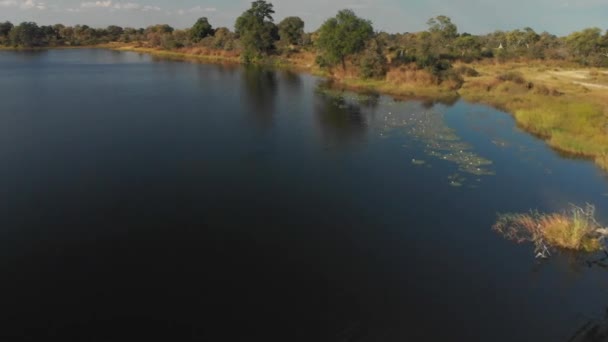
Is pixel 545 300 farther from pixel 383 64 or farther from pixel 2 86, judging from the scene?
pixel 2 86

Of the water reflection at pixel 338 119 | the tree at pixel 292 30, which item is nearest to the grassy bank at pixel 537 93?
the water reflection at pixel 338 119

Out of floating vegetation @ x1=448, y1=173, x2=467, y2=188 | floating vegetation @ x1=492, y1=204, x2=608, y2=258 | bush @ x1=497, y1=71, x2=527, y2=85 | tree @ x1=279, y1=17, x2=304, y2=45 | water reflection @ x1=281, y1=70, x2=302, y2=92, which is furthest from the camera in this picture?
tree @ x1=279, y1=17, x2=304, y2=45

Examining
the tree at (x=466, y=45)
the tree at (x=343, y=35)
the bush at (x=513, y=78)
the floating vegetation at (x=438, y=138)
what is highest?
the tree at (x=466, y=45)

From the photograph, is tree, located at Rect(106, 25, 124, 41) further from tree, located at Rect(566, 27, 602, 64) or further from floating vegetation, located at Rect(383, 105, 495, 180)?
tree, located at Rect(566, 27, 602, 64)

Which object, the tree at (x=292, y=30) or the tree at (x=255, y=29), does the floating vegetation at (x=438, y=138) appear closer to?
the tree at (x=255, y=29)

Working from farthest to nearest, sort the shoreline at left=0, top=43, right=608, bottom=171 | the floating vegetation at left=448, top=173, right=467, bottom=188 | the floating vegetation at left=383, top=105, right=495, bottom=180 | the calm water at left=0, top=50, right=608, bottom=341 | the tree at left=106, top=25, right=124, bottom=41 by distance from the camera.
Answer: the tree at left=106, top=25, right=124, bottom=41 < the shoreline at left=0, top=43, right=608, bottom=171 < the floating vegetation at left=383, top=105, right=495, bottom=180 < the floating vegetation at left=448, top=173, right=467, bottom=188 < the calm water at left=0, top=50, right=608, bottom=341

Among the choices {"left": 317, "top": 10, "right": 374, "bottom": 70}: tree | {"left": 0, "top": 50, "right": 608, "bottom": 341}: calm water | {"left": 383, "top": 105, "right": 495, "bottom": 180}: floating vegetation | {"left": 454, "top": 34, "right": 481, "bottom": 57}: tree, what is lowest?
{"left": 0, "top": 50, "right": 608, "bottom": 341}: calm water

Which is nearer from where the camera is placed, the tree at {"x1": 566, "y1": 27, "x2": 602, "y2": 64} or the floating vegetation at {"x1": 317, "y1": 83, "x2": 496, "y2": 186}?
the floating vegetation at {"x1": 317, "y1": 83, "x2": 496, "y2": 186}

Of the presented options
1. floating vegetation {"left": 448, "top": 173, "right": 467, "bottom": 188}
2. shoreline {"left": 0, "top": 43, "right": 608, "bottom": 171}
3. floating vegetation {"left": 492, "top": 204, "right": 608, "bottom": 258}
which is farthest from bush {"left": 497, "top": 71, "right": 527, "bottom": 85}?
floating vegetation {"left": 492, "top": 204, "right": 608, "bottom": 258}
